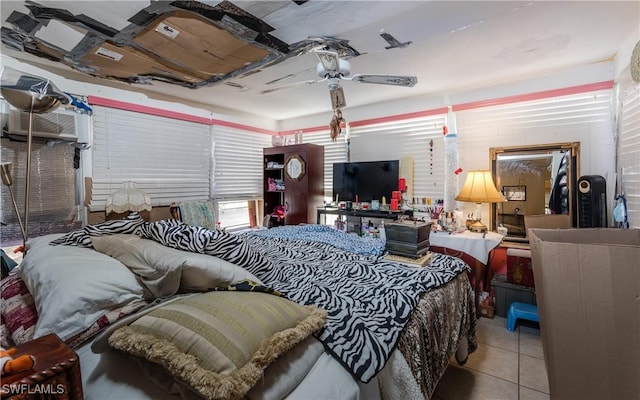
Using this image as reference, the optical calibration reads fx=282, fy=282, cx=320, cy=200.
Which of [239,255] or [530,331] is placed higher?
[239,255]

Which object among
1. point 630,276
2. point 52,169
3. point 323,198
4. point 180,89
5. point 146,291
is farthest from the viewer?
point 323,198

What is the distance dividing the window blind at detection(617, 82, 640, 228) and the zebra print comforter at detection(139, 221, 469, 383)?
5.50 ft

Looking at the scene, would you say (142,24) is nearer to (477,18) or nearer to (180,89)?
(180,89)

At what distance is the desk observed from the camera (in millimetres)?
2674

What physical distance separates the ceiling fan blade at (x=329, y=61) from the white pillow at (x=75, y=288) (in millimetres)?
1907

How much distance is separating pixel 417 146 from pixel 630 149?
193cm

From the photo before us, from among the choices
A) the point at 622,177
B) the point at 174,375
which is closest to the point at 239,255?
the point at 174,375

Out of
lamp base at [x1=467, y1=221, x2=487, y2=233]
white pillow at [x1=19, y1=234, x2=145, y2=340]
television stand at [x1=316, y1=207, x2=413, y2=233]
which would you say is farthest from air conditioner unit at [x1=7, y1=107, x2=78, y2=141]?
lamp base at [x1=467, y1=221, x2=487, y2=233]

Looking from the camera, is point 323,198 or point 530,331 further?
point 323,198

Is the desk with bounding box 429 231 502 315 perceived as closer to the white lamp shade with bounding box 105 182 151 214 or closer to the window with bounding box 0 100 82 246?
the white lamp shade with bounding box 105 182 151 214

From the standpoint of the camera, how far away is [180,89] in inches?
137

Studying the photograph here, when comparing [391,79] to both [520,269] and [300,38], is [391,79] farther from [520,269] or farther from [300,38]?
[520,269]

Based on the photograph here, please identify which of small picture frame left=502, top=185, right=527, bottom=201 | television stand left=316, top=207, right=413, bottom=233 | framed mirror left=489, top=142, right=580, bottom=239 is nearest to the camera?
framed mirror left=489, top=142, right=580, bottom=239

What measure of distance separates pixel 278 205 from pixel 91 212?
8.56 ft
